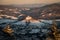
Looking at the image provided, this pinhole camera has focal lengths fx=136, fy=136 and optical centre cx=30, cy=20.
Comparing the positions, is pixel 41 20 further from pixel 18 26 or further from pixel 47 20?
pixel 18 26

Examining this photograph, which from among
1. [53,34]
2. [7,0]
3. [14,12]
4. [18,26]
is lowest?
[53,34]

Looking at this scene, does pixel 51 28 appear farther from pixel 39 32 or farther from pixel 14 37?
pixel 14 37

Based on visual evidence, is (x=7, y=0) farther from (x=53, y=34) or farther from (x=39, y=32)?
(x=53, y=34)

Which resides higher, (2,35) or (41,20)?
(41,20)

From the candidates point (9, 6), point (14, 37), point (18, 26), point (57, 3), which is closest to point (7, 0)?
point (9, 6)

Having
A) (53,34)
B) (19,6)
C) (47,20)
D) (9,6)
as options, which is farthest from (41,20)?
(9,6)

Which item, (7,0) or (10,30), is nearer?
(10,30)

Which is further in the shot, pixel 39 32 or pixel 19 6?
pixel 19 6

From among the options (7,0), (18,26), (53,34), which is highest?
(7,0)

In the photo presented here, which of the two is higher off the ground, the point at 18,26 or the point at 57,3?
the point at 57,3
